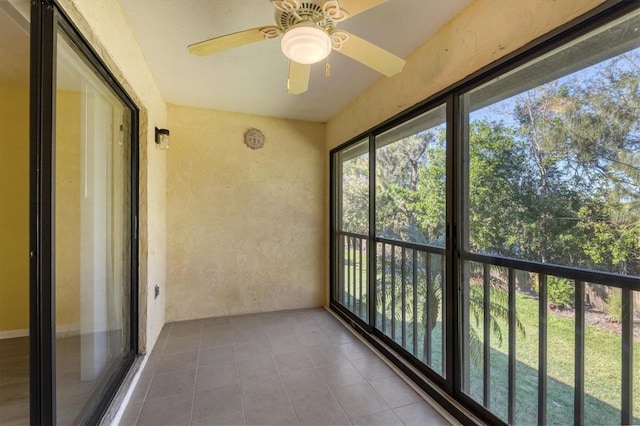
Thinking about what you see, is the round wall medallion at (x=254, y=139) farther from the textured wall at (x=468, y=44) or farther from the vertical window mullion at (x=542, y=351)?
the vertical window mullion at (x=542, y=351)

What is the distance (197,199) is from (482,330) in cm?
307

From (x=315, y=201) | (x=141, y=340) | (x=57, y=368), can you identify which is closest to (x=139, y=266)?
(x=141, y=340)

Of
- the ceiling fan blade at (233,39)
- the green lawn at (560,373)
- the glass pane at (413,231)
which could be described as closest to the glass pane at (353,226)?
the glass pane at (413,231)

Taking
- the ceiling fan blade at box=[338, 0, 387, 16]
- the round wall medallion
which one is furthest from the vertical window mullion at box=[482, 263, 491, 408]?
the round wall medallion

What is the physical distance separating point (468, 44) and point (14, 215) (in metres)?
2.91

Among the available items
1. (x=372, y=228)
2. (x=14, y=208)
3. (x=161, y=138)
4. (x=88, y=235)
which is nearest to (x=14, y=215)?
(x=14, y=208)

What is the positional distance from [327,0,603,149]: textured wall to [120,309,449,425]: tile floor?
7.04 feet

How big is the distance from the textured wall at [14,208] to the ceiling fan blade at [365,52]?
136 cm

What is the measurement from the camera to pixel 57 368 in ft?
4.25

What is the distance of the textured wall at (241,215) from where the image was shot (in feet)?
10.7

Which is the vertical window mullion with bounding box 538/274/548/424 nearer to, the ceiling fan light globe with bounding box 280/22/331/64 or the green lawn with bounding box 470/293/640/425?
the green lawn with bounding box 470/293/640/425

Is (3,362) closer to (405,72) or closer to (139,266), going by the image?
(139,266)

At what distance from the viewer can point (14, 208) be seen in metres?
1.61

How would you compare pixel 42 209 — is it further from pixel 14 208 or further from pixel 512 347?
pixel 512 347
